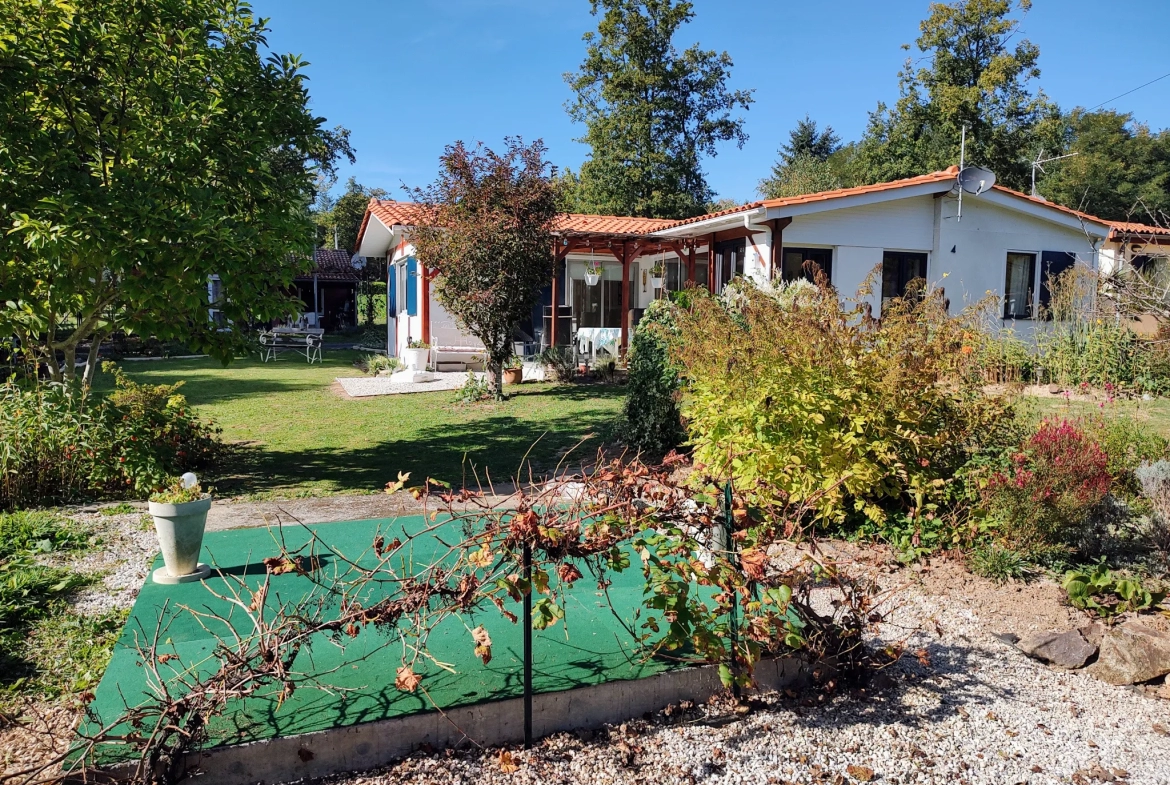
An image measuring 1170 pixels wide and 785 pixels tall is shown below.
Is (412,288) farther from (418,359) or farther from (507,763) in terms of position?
(507,763)

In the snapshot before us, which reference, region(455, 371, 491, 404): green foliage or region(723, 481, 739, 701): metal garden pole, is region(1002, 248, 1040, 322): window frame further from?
region(723, 481, 739, 701): metal garden pole

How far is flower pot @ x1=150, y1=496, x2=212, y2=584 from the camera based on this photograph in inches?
187

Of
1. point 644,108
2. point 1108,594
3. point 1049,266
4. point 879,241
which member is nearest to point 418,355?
point 879,241

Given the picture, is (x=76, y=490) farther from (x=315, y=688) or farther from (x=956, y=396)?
(x=956, y=396)

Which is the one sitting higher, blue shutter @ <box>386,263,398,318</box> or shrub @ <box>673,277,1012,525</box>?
blue shutter @ <box>386,263,398,318</box>

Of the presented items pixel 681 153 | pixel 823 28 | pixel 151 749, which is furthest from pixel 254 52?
pixel 681 153

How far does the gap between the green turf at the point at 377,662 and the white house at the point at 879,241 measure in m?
9.21

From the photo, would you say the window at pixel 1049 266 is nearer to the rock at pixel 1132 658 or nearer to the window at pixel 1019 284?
the window at pixel 1019 284

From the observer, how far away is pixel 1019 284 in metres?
15.5

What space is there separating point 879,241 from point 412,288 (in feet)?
33.8

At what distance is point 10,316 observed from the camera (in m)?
7.03

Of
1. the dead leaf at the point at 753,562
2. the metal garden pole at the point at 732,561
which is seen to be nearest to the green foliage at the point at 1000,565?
the metal garden pole at the point at 732,561

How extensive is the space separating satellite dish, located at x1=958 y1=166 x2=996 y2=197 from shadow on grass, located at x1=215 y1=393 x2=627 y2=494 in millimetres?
7838

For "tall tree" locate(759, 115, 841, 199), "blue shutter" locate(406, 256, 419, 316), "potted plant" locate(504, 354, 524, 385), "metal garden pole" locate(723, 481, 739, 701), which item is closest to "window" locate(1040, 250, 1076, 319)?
"potted plant" locate(504, 354, 524, 385)
